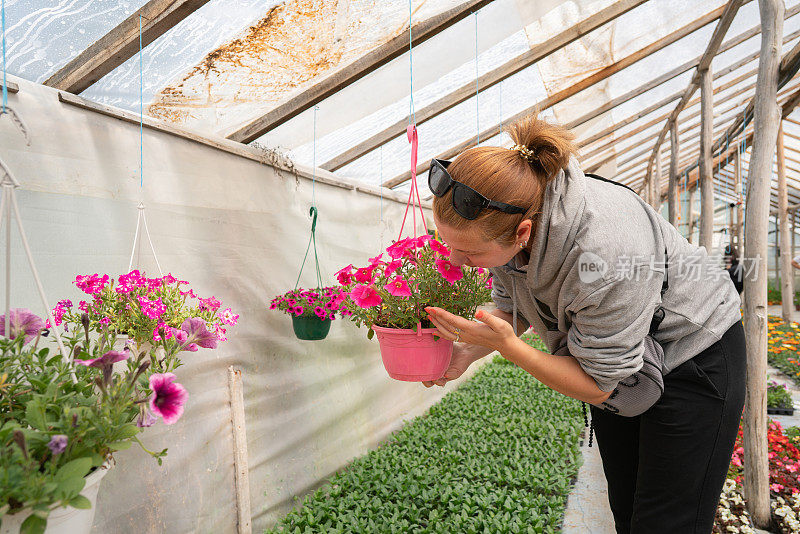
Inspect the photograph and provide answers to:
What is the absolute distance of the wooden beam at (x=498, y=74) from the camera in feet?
8.52

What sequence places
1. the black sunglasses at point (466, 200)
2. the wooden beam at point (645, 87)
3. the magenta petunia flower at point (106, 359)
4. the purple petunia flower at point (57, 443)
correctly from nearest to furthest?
the purple petunia flower at point (57, 443)
the magenta petunia flower at point (106, 359)
the black sunglasses at point (466, 200)
the wooden beam at point (645, 87)

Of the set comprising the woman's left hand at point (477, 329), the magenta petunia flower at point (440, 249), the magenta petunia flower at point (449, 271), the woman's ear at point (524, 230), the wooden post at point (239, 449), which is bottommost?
the wooden post at point (239, 449)

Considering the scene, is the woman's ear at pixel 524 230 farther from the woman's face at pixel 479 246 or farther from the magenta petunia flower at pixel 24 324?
the magenta petunia flower at pixel 24 324

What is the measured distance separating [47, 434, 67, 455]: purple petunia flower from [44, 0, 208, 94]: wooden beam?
122cm

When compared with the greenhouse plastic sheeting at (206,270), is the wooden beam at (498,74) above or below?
above

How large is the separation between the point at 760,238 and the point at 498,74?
1.57 meters

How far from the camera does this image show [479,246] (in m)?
1.08

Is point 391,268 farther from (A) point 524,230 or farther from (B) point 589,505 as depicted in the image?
(B) point 589,505

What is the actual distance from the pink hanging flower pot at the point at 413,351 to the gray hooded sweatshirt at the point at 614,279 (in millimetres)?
289

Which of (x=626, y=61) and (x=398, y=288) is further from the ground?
(x=626, y=61)

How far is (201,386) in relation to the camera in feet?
6.07

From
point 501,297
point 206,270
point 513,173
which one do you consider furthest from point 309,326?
point 513,173

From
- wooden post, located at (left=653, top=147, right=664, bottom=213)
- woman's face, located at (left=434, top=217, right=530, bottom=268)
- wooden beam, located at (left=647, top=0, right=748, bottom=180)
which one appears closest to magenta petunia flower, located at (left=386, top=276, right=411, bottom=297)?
woman's face, located at (left=434, top=217, right=530, bottom=268)

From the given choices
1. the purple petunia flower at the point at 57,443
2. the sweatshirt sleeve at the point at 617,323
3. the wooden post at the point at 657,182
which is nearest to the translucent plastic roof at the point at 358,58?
the purple petunia flower at the point at 57,443
